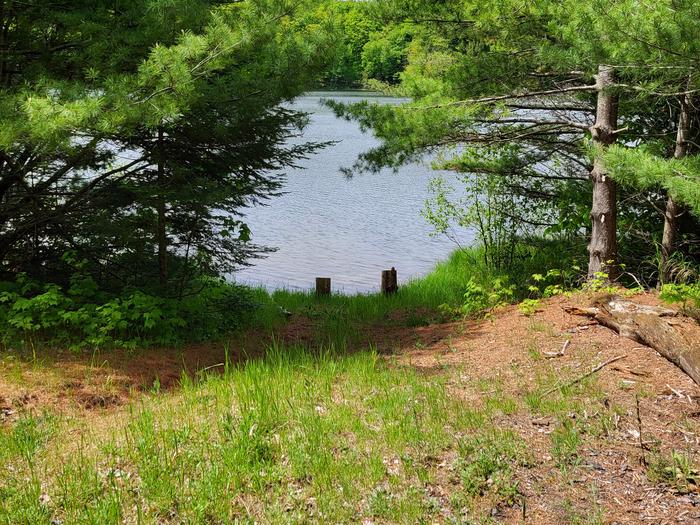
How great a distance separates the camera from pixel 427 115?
26.8 feet

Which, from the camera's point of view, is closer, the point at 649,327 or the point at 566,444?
the point at 566,444

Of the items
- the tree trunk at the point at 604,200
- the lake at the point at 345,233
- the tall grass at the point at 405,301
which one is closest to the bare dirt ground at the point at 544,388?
the tall grass at the point at 405,301

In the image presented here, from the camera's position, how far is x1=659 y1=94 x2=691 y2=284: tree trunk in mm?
7691

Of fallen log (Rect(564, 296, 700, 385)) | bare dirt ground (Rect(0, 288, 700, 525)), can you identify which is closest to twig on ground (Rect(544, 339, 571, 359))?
bare dirt ground (Rect(0, 288, 700, 525))

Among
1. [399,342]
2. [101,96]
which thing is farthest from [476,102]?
[101,96]

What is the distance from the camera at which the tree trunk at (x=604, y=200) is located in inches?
311

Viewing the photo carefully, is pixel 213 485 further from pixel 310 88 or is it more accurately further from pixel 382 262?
pixel 382 262

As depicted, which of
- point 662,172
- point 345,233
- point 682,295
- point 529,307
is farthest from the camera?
point 345,233

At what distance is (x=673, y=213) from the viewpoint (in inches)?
311

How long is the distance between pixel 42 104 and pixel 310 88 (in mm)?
3244

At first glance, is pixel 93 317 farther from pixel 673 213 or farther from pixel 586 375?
pixel 673 213

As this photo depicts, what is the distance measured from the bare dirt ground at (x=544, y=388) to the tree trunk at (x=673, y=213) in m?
1.13

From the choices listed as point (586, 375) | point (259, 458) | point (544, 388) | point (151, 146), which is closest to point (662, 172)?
point (586, 375)

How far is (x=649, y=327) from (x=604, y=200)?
7.84ft
